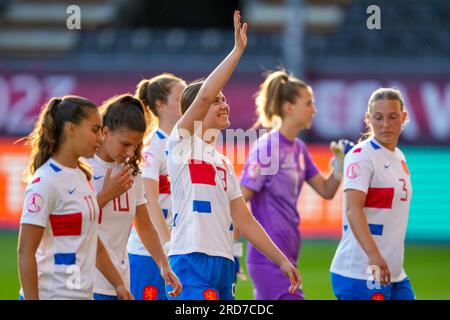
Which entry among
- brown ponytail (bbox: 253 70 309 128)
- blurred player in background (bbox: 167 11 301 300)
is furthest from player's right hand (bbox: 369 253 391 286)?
brown ponytail (bbox: 253 70 309 128)

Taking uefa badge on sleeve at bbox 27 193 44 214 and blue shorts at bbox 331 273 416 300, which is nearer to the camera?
uefa badge on sleeve at bbox 27 193 44 214

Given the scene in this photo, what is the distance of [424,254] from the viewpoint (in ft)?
48.7

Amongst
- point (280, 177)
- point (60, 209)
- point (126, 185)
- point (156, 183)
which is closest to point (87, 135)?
point (60, 209)

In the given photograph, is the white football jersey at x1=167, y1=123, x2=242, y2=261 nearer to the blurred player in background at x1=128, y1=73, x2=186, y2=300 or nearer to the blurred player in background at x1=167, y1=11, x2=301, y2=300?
the blurred player in background at x1=167, y1=11, x2=301, y2=300

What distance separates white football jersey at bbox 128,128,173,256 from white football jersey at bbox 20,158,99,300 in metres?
1.73

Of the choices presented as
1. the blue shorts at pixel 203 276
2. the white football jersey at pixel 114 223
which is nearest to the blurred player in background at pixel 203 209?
the blue shorts at pixel 203 276

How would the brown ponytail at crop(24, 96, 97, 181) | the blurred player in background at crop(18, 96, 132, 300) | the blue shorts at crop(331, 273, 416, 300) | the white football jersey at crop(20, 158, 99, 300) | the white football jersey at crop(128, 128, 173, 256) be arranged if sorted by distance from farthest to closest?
the white football jersey at crop(128, 128, 173, 256) → the blue shorts at crop(331, 273, 416, 300) → the brown ponytail at crop(24, 96, 97, 181) → the white football jersey at crop(20, 158, 99, 300) → the blurred player in background at crop(18, 96, 132, 300)

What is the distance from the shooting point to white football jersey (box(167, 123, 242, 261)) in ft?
18.1

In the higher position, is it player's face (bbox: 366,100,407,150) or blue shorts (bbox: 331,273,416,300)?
player's face (bbox: 366,100,407,150)

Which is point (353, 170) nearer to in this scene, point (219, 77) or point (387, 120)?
point (387, 120)

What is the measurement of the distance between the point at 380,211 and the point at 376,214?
0.03 meters

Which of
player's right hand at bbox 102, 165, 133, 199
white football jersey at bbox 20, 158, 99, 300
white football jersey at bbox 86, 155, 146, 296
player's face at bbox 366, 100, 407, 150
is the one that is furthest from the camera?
player's face at bbox 366, 100, 407, 150

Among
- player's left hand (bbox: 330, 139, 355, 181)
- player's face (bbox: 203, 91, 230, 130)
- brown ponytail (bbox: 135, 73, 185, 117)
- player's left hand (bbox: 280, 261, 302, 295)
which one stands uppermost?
brown ponytail (bbox: 135, 73, 185, 117)
